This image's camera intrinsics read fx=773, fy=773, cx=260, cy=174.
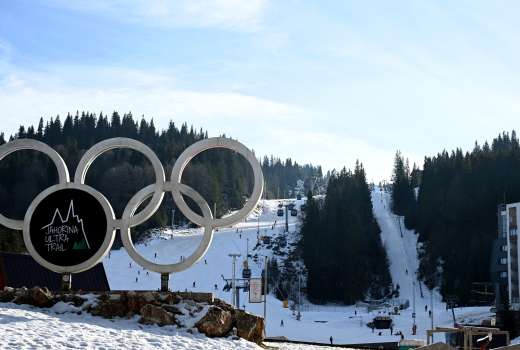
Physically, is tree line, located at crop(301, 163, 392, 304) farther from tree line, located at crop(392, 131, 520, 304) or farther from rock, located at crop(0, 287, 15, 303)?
rock, located at crop(0, 287, 15, 303)

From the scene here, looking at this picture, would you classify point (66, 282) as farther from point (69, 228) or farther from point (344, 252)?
point (344, 252)

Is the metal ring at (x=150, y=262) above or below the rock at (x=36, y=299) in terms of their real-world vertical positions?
above

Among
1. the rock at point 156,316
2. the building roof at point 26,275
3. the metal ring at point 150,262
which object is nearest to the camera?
the rock at point 156,316

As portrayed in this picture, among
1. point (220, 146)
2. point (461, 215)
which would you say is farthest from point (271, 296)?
point (220, 146)

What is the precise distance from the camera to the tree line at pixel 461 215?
91438 mm

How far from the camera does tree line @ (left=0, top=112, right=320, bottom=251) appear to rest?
108m

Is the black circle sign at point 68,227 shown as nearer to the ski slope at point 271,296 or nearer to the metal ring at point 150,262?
the metal ring at point 150,262

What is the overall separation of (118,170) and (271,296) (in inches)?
1530

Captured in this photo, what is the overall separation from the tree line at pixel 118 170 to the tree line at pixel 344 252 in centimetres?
1445

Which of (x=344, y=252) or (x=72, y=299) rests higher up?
(x=344, y=252)

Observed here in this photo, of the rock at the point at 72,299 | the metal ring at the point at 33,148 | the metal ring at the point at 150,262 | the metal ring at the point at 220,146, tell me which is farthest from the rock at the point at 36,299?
the metal ring at the point at 220,146

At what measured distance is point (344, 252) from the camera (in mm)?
100125

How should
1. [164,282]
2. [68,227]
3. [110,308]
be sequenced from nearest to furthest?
[110,308], [68,227], [164,282]

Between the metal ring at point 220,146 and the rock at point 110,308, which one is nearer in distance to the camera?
the rock at point 110,308
